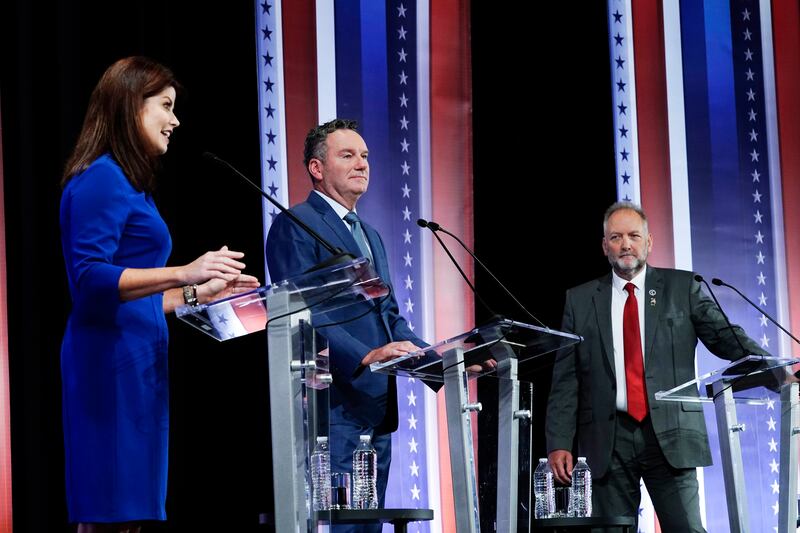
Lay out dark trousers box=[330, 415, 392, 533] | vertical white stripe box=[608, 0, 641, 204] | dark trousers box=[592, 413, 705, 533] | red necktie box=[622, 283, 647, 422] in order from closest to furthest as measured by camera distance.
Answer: dark trousers box=[330, 415, 392, 533], dark trousers box=[592, 413, 705, 533], red necktie box=[622, 283, 647, 422], vertical white stripe box=[608, 0, 641, 204]

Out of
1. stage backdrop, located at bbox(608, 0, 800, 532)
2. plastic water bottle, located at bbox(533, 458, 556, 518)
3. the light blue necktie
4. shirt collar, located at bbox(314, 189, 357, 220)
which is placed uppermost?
stage backdrop, located at bbox(608, 0, 800, 532)

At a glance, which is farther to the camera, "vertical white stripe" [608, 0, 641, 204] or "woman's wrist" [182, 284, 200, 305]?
"vertical white stripe" [608, 0, 641, 204]

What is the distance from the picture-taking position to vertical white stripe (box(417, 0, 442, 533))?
15.3ft

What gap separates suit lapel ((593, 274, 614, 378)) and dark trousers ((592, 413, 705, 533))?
30cm

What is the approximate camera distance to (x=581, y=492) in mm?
4305

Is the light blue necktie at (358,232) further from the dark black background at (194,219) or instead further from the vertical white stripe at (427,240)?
the vertical white stripe at (427,240)

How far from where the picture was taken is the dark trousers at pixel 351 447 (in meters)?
3.19

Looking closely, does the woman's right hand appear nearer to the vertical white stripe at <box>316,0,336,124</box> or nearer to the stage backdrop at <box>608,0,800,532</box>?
the vertical white stripe at <box>316,0,336,124</box>

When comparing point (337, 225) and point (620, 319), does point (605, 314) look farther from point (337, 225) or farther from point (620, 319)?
point (337, 225)

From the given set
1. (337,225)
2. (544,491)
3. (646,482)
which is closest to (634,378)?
(646,482)

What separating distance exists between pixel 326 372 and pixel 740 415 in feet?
11.3

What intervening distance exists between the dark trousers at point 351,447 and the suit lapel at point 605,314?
4.18 feet

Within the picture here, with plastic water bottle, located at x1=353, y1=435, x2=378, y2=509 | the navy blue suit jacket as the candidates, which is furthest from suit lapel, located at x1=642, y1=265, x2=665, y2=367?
plastic water bottle, located at x1=353, y1=435, x2=378, y2=509

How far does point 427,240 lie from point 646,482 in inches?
58.9
